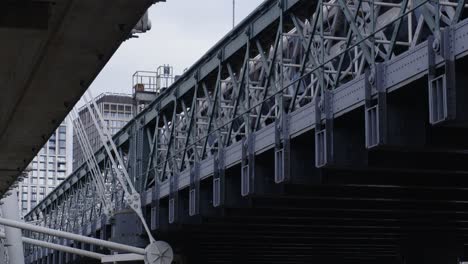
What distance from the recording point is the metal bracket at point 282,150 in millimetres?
29500

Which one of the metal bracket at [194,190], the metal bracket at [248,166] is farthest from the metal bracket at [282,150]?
the metal bracket at [194,190]

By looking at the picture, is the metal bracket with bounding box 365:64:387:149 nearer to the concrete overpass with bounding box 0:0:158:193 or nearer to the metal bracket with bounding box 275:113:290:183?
the metal bracket with bounding box 275:113:290:183

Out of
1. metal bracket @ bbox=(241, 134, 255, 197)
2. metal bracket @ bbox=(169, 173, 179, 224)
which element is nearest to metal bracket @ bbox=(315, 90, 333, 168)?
metal bracket @ bbox=(241, 134, 255, 197)

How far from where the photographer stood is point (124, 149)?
64.2 m

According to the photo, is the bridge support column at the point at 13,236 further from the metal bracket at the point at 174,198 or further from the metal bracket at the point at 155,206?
the metal bracket at the point at 155,206

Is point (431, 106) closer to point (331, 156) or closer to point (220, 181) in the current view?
point (331, 156)

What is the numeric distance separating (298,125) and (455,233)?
1856 centimetres

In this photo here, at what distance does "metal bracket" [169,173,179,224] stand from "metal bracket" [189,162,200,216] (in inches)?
111

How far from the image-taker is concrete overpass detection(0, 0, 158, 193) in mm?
10094

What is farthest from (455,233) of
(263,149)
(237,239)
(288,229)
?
(263,149)

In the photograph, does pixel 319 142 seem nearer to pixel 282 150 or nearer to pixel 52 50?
pixel 282 150

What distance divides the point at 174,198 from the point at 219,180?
7725mm

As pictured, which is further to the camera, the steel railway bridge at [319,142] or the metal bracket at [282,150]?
A: the metal bracket at [282,150]

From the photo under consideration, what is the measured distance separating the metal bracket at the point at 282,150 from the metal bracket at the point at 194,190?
33.4ft
